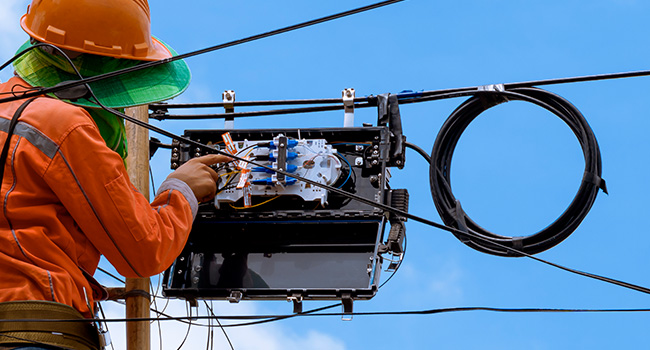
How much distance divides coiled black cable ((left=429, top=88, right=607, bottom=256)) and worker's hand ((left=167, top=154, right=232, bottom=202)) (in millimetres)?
1333

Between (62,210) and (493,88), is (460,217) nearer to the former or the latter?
(493,88)

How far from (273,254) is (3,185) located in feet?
5.86

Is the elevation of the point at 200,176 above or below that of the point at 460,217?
above

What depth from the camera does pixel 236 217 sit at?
5.27 meters

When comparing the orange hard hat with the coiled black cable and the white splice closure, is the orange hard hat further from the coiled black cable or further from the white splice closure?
the coiled black cable

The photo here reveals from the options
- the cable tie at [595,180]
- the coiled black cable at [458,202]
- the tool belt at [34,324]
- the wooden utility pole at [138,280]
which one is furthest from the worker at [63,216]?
the cable tie at [595,180]

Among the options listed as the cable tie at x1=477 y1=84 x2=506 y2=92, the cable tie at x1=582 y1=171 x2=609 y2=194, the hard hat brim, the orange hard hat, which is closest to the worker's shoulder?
the hard hat brim

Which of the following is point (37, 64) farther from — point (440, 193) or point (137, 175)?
point (440, 193)

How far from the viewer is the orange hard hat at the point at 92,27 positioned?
4.60 m

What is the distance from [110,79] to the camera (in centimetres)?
456

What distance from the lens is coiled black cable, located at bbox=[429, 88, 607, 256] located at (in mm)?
5086

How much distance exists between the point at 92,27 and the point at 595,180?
2880 millimetres

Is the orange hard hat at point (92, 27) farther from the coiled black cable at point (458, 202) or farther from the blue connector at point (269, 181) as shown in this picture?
the coiled black cable at point (458, 202)

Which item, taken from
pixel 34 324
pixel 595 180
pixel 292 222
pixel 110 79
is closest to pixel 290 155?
pixel 292 222
